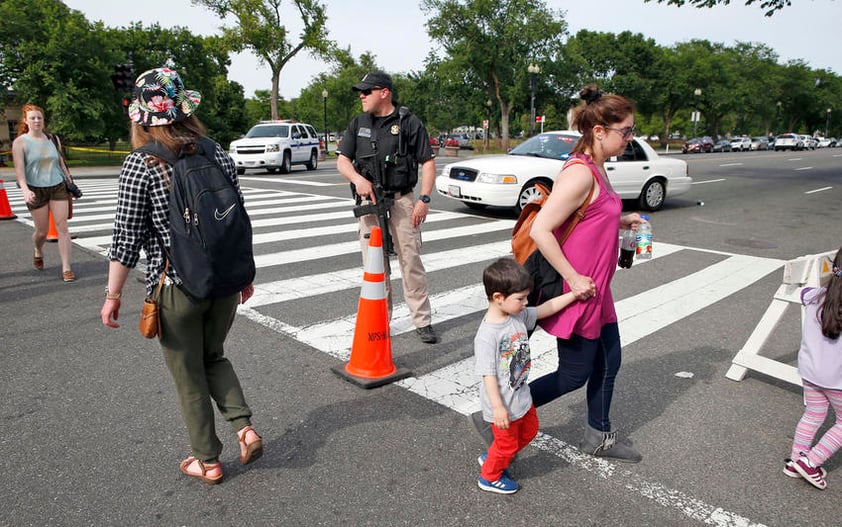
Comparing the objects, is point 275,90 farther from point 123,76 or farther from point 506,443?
point 506,443

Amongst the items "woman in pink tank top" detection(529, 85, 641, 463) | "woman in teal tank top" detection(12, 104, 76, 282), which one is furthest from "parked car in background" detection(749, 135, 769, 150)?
"woman in pink tank top" detection(529, 85, 641, 463)

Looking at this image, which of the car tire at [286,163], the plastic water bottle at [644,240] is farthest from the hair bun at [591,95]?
the car tire at [286,163]

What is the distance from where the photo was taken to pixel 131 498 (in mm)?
2854

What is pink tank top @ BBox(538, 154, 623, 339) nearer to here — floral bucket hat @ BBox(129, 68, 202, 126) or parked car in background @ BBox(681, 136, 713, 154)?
floral bucket hat @ BBox(129, 68, 202, 126)

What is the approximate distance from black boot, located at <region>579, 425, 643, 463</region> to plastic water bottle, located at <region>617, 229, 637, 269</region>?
0.90m

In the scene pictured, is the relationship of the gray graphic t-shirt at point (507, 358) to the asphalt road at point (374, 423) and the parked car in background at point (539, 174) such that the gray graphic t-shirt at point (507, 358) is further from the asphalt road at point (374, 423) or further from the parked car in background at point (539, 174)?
the parked car in background at point (539, 174)

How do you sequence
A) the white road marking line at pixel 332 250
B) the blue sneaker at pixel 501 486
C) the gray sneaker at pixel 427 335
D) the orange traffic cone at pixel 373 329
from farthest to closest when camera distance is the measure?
1. the white road marking line at pixel 332 250
2. the gray sneaker at pixel 427 335
3. the orange traffic cone at pixel 373 329
4. the blue sneaker at pixel 501 486

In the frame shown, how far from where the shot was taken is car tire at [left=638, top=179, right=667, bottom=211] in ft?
41.5

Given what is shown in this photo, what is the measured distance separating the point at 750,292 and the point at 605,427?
433 cm

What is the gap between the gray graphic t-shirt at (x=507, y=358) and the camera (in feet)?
8.86

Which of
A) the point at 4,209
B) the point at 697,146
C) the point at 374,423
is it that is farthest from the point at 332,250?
the point at 697,146

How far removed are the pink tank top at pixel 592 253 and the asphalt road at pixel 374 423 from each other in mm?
806

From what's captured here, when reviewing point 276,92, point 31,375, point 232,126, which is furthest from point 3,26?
point 31,375

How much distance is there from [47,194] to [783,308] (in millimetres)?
7271
